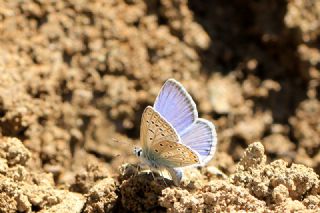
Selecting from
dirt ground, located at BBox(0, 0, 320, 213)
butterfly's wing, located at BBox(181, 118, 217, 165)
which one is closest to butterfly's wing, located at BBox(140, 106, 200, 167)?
butterfly's wing, located at BBox(181, 118, 217, 165)

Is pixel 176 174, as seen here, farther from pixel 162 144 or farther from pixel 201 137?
pixel 201 137

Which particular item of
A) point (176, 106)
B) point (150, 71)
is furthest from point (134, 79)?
point (176, 106)

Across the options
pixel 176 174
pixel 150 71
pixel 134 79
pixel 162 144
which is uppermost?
pixel 150 71

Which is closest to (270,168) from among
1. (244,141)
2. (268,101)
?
(244,141)

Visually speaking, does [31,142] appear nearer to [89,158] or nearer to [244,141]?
[89,158]

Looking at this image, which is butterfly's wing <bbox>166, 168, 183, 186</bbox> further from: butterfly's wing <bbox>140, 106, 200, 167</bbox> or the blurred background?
the blurred background

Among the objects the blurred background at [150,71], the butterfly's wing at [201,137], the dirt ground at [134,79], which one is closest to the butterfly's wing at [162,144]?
the butterfly's wing at [201,137]

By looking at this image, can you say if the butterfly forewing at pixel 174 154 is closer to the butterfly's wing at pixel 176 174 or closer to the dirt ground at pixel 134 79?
the butterfly's wing at pixel 176 174
